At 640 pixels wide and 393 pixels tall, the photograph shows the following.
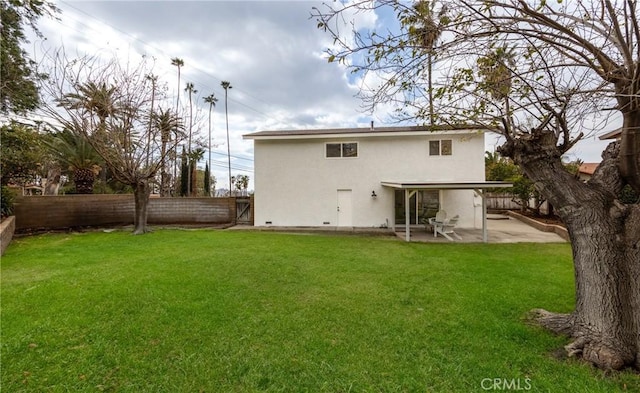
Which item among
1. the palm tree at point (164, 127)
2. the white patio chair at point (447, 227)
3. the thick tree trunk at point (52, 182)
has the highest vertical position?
the palm tree at point (164, 127)

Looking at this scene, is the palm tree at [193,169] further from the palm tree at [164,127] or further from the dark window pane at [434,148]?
the dark window pane at [434,148]

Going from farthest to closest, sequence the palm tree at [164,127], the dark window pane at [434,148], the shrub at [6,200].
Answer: the dark window pane at [434,148] → the palm tree at [164,127] → the shrub at [6,200]

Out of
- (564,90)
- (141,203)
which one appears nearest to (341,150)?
(141,203)

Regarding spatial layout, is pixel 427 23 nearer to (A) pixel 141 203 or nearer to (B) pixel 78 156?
(A) pixel 141 203

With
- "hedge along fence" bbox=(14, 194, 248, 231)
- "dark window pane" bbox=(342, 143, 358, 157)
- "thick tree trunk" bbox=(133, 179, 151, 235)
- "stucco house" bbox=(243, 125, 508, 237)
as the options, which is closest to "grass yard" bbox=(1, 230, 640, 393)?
"thick tree trunk" bbox=(133, 179, 151, 235)

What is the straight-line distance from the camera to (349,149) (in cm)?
1422

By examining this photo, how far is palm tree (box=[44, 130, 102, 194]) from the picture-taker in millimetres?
14586

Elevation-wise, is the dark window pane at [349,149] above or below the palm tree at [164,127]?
below

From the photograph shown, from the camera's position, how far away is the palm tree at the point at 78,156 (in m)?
14.6

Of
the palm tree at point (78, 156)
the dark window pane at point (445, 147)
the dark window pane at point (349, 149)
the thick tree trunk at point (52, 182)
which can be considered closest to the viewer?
the dark window pane at point (445, 147)

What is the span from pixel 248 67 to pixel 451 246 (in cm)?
1123

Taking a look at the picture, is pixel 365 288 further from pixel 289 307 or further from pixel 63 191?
pixel 63 191

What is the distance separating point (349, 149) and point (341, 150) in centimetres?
39

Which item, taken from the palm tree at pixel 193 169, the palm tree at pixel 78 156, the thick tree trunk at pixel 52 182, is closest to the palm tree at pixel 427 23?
the palm tree at pixel 78 156
